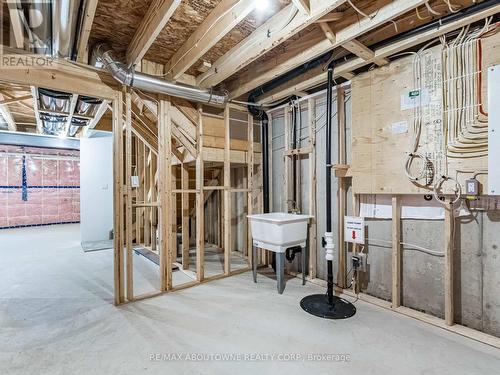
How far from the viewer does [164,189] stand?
10.1ft

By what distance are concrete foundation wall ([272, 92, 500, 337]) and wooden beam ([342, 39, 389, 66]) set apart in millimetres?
569

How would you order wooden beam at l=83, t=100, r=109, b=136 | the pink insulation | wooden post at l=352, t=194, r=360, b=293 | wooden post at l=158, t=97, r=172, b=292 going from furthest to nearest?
the pink insulation
wooden beam at l=83, t=100, r=109, b=136
wooden post at l=158, t=97, r=172, b=292
wooden post at l=352, t=194, r=360, b=293

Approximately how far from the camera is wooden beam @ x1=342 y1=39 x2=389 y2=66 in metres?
2.22

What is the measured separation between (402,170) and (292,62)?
4.86ft

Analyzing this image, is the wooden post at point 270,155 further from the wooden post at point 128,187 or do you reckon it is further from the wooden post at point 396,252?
the wooden post at point 128,187

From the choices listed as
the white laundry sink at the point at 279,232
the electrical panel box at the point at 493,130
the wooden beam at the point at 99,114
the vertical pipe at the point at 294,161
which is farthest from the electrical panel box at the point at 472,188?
the wooden beam at the point at 99,114

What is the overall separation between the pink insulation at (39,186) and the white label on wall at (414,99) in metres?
9.38

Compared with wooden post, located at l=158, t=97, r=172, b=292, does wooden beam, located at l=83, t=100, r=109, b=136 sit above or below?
above

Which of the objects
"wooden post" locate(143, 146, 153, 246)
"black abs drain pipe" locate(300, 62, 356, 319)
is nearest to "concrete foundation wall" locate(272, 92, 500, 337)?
"black abs drain pipe" locate(300, 62, 356, 319)

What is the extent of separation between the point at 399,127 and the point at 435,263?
129 cm

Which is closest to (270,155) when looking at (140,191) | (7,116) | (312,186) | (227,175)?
(227,175)

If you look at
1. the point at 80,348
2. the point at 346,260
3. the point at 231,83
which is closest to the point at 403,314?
the point at 346,260

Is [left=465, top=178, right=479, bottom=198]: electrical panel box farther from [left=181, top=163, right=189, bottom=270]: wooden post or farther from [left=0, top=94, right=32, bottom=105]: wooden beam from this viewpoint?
[left=0, top=94, right=32, bottom=105]: wooden beam

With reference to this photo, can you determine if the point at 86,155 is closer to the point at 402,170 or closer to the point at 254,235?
the point at 254,235
